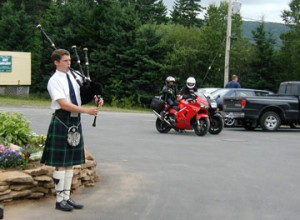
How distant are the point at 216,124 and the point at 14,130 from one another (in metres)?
9.15

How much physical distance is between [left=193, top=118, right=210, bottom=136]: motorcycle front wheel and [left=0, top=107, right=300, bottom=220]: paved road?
83 centimetres

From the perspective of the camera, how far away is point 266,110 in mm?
18906

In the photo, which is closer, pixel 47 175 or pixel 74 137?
pixel 74 137

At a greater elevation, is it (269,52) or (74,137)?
(269,52)

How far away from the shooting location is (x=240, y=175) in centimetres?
932

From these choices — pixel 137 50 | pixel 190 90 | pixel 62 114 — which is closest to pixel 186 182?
pixel 62 114

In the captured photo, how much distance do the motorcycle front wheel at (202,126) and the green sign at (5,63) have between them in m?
31.9

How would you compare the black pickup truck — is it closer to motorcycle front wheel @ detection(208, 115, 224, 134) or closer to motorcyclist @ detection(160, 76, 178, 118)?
motorcycle front wheel @ detection(208, 115, 224, 134)

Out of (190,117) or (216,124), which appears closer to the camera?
(190,117)

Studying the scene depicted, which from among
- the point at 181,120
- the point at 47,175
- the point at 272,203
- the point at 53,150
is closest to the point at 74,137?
the point at 53,150

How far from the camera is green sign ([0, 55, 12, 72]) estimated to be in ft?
146

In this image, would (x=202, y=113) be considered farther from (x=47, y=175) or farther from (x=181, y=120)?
(x=47, y=175)

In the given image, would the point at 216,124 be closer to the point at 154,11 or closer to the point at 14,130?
the point at 14,130

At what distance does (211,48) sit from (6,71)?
724 inches
